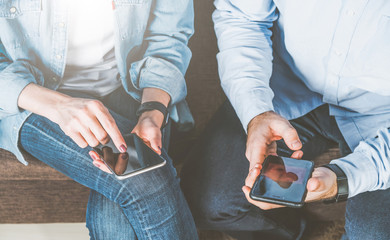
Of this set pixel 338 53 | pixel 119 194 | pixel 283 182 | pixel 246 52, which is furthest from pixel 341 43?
pixel 119 194

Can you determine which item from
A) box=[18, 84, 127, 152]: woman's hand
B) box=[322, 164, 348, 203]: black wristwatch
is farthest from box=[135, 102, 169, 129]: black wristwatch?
box=[322, 164, 348, 203]: black wristwatch

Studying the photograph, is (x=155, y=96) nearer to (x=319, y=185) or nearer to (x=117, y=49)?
(x=117, y=49)

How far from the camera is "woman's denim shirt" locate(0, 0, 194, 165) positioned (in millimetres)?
686

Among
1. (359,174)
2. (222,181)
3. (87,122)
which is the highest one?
(87,122)

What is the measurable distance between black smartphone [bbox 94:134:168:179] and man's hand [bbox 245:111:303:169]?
0.18 metres

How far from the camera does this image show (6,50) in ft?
2.37

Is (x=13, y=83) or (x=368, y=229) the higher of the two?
(x=13, y=83)

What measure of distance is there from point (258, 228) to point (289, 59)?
409 millimetres

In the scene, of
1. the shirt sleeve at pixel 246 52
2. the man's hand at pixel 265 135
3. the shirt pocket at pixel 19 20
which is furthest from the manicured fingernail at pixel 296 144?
the shirt pocket at pixel 19 20

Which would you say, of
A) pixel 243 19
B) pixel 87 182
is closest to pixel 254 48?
pixel 243 19

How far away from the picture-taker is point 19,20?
2.26 feet

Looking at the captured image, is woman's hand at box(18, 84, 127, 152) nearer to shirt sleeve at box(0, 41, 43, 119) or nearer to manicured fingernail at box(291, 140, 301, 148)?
shirt sleeve at box(0, 41, 43, 119)

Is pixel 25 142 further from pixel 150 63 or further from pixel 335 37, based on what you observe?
pixel 335 37

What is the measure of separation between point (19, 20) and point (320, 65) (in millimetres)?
608
